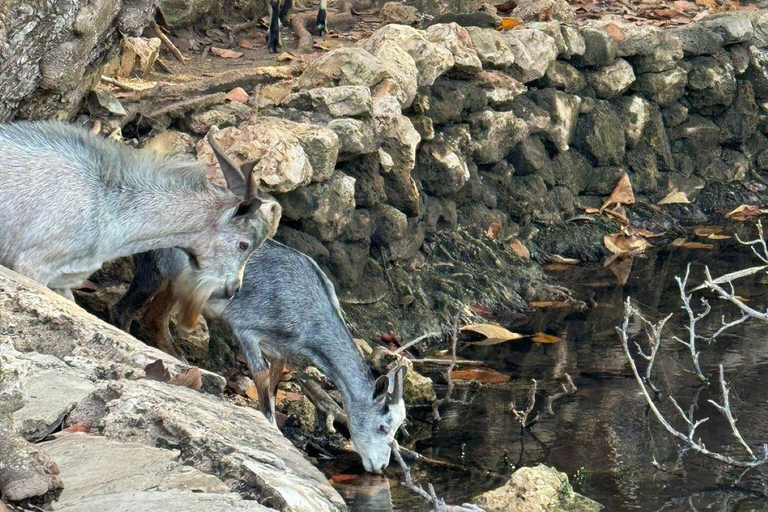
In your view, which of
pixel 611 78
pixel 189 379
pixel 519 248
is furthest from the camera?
pixel 611 78

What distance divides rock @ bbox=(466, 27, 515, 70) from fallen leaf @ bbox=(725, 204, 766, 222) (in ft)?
10.9

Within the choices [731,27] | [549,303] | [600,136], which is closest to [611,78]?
[600,136]

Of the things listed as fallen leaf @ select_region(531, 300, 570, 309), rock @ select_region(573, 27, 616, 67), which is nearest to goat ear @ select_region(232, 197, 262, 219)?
fallen leaf @ select_region(531, 300, 570, 309)

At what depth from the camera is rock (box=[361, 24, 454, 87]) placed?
28.6 ft

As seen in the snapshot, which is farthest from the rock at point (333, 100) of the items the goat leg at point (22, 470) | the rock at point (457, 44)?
the goat leg at point (22, 470)

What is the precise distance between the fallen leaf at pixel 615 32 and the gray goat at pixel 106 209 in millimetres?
6305

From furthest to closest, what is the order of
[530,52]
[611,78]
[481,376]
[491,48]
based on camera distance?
[611,78] → [530,52] → [491,48] → [481,376]

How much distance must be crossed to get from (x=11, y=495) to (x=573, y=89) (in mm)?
8496

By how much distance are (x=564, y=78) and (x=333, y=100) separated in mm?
3673

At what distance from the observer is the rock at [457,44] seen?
9195 mm

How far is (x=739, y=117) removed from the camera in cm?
1239

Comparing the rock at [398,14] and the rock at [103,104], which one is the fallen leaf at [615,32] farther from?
the rock at [103,104]

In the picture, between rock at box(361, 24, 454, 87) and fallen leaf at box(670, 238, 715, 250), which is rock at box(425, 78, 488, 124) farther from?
fallen leaf at box(670, 238, 715, 250)

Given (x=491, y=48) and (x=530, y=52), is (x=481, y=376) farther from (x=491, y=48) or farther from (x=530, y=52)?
(x=530, y=52)
